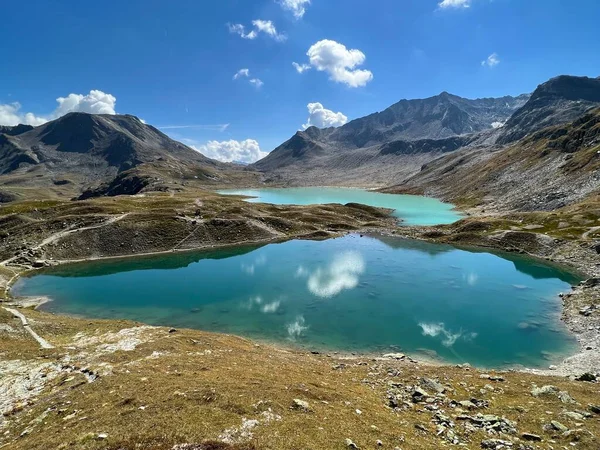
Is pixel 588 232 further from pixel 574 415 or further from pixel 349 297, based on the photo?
pixel 574 415

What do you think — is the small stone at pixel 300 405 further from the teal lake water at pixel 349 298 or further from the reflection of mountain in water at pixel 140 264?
the reflection of mountain in water at pixel 140 264

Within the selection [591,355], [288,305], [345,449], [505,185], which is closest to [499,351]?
[591,355]

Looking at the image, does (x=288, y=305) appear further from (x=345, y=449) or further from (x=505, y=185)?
(x=505, y=185)

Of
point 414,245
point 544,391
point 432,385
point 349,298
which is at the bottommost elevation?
point 349,298

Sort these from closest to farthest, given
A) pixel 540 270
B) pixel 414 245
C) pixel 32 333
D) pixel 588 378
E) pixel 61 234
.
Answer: pixel 588 378 < pixel 32 333 < pixel 540 270 < pixel 61 234 < pixel 414 245

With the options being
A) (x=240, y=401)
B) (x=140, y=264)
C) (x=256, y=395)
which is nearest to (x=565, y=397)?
(x=256, y=395)

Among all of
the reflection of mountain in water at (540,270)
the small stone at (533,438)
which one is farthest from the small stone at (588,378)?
the reflection of mountain in water at (540,270)
